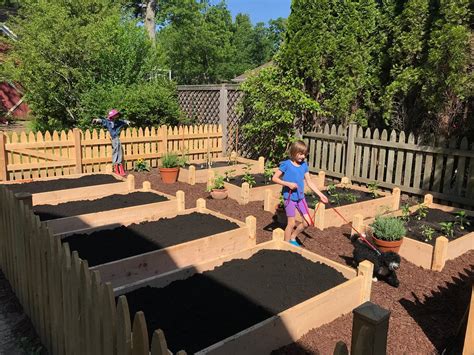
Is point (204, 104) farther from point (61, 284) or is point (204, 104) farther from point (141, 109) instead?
point (61, 284)

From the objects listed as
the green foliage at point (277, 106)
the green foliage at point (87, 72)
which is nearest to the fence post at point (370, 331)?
the green foliage at point (277, 106)

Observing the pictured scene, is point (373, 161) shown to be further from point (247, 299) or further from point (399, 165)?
point (247, 299)

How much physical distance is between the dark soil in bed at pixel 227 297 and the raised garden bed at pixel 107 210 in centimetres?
206

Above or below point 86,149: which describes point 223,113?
above

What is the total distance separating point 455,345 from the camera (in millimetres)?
3068

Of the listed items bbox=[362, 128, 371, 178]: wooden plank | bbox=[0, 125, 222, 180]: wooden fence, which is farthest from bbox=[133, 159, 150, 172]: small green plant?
bbox=[362, 128, 371, 178]: wooden plank

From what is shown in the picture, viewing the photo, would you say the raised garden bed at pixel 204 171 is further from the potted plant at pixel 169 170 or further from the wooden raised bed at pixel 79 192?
the wooden raised bed at pixel 79 192

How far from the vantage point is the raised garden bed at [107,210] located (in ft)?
17.7

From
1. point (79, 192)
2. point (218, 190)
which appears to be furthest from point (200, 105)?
point (79, 192)

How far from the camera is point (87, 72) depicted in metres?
13.0

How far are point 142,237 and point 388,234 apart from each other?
3068 millimetres

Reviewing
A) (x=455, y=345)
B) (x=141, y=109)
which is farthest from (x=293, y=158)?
(x=141, y=109)

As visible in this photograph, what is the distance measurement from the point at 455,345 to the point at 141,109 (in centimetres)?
1040

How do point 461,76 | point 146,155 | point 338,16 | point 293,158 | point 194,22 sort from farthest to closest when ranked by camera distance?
point 194,22 < point 146,155 < point 338,16 < point 461,76 < point 293,158
